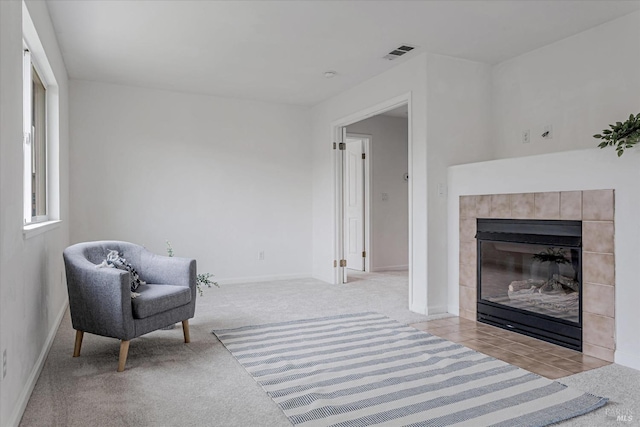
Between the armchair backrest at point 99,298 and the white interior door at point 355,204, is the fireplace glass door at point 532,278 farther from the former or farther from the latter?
the white interior door at point 355,204

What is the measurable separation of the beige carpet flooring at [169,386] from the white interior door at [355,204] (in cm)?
310

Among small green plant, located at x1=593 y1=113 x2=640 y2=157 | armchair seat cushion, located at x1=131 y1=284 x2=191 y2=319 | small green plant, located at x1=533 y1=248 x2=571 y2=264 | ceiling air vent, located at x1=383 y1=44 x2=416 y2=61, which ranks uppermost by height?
ceiling air vent, located at x1=383 y1=44 x2=416 y2=61

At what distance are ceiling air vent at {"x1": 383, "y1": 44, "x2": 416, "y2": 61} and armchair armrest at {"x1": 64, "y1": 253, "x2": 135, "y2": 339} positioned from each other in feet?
9.68

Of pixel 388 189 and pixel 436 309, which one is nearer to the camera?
pixel 436 309

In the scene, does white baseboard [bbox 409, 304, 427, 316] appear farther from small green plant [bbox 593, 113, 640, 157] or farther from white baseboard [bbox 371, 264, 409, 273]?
white baseboard [bbox 371, 264, 409, 273]

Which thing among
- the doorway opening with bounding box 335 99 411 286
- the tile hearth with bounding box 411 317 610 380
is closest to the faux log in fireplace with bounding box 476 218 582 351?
the tile hearth with bounding box 411 317 610 380

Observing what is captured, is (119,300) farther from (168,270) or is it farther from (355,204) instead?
(355,204)

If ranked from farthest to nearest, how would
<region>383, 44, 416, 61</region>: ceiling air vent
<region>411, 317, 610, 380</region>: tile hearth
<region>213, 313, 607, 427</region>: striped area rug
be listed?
<region>383, 44, 416, 61</region>: ceiling air vent → <region>411, 317, 610, 380</region>: tile hearth → <region>213, 313, 607, 427</region>: striped area rug

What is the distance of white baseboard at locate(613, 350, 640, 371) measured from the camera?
270cm

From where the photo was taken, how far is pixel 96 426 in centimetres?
198

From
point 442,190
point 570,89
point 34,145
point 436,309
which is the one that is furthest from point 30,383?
point 570,89

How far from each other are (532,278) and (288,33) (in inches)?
110

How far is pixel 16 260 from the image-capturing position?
6.86ft

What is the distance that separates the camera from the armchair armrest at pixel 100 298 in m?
2.62
